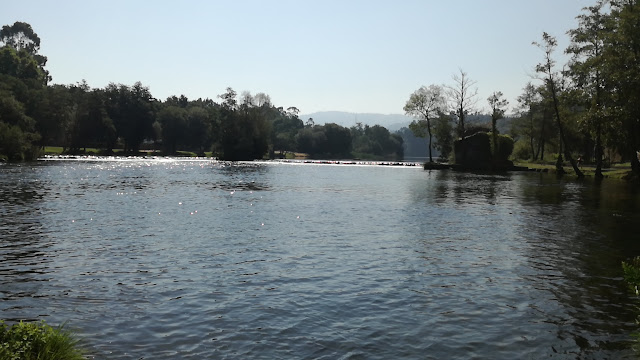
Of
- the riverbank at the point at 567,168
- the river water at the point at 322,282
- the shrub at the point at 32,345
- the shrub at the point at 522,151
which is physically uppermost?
the shrub at the point at 522,151

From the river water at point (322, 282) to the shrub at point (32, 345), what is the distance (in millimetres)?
1171

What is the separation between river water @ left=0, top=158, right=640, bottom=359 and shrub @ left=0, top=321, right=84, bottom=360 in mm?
1171

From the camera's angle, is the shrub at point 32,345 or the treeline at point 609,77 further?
the treeline at point 609,77

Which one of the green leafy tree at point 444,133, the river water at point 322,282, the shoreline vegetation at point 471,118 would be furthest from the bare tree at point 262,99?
the river water at point 322,282

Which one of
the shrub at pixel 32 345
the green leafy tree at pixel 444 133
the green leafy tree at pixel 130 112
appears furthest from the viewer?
the green leafy tree at pixel 130 112

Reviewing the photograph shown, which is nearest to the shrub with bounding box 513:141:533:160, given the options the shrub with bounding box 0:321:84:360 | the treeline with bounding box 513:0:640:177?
the treeline with bounding box 513:0:640:177

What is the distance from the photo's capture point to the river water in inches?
478

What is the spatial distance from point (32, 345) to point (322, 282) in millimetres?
10086

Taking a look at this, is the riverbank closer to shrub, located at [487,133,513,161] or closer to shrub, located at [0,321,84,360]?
shrub, located at [487,133,513,161]

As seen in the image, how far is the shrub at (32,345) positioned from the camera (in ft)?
29.7

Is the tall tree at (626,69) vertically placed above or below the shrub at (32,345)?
above

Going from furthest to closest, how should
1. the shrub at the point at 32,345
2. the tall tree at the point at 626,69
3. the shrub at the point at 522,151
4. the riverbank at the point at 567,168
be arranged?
the shrub at the point at 522,151
the riverbank at the point at 567,168
the tall tree at the point at 626,69
the shrub at the point at 32,345

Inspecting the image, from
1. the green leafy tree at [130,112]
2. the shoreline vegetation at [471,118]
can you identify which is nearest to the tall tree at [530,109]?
the shoreline vegetation at [471,118]

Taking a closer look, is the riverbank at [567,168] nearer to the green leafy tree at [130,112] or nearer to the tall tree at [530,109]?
the tall tree at [530,109]
